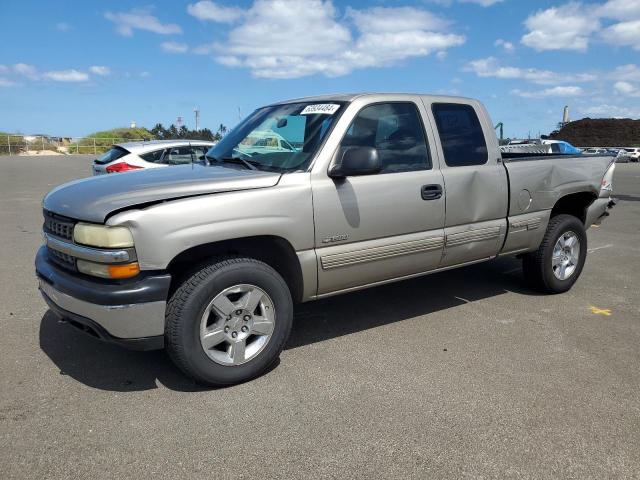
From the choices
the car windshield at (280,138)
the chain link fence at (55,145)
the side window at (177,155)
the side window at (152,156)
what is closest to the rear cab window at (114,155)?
the side window at (152,156)

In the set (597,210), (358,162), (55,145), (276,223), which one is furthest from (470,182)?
(55,145)

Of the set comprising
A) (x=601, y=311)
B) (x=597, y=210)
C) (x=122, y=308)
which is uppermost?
(x=597, y=210)

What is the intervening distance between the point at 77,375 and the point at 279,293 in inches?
57.1

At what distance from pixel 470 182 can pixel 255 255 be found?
6.28 feet

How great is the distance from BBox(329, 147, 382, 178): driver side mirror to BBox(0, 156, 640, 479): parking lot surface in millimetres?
1336

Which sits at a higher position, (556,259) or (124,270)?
(124,270)

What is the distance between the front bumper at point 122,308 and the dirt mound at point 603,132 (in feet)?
256

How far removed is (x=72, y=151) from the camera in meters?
49.2

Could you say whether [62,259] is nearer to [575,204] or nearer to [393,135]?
[393,135]

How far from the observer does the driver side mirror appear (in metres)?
3.53

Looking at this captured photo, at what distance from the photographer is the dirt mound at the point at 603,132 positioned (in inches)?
2783

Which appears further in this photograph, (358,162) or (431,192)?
(431,192)

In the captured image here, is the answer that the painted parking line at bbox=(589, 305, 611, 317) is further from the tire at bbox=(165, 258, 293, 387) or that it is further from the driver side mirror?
the tire at bbox=(165, 258, 293, 387)

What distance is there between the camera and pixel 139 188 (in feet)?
10.6
